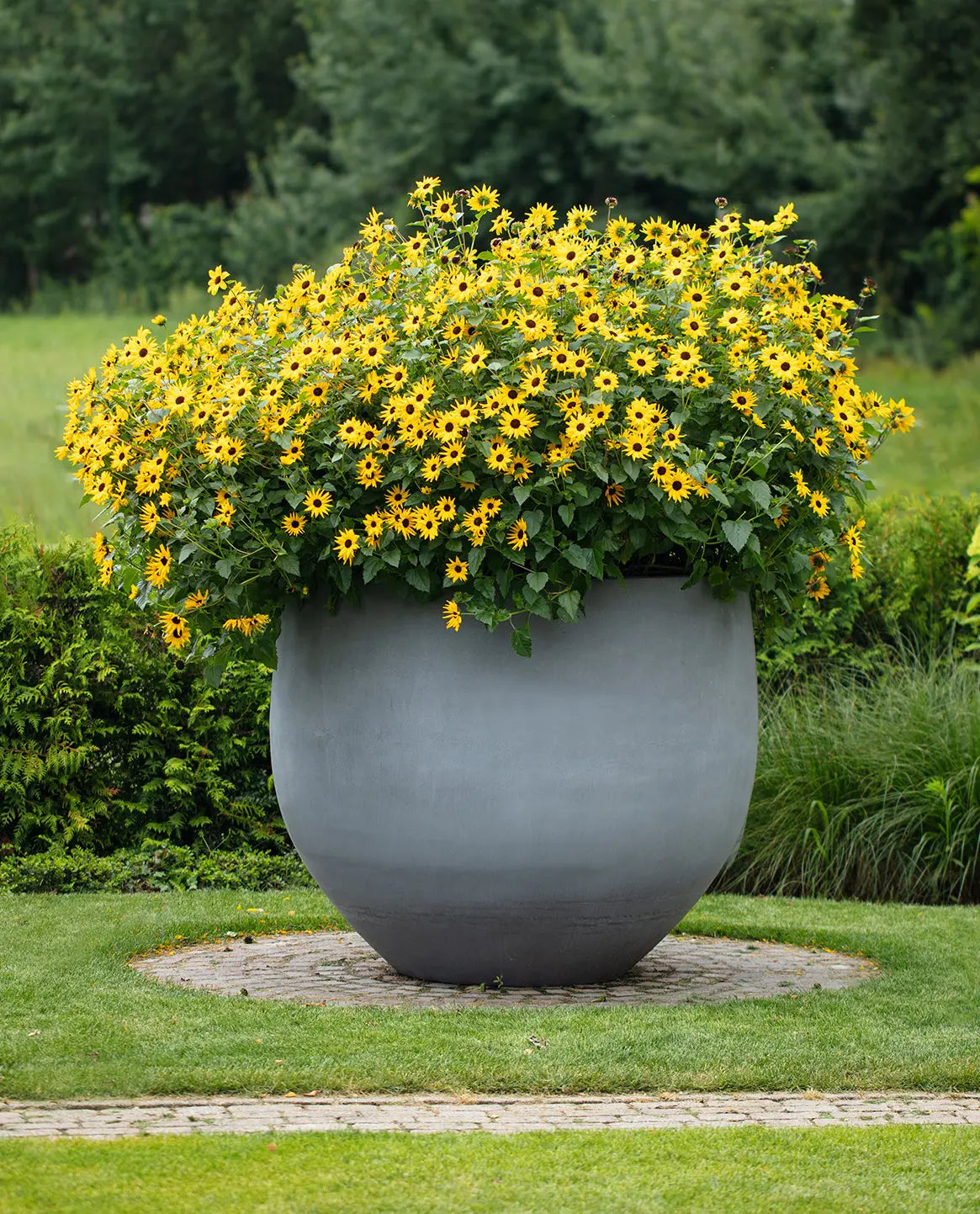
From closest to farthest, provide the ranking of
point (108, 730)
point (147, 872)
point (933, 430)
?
point (147, 872) < point (108, 730) < point (933, 430)

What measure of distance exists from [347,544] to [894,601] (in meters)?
5.43

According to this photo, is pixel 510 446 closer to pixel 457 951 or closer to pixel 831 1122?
pixel 457 951

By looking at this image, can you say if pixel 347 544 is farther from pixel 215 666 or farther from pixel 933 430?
pixel 933 430

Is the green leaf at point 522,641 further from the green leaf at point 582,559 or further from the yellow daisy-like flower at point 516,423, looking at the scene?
the yellow daisy-like flower at point 516,423

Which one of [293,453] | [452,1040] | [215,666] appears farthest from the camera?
[215,666]

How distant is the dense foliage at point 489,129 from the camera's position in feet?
70.7

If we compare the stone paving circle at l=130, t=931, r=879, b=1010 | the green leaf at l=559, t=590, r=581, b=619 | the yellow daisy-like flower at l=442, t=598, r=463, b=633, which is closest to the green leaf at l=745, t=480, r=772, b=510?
the green leaf at l=559, t=590, r=581, b=619

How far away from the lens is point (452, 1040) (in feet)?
14.3

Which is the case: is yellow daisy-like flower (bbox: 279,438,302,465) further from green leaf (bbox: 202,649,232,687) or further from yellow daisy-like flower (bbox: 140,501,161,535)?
green leaf (bbox: 202,649,232,687)

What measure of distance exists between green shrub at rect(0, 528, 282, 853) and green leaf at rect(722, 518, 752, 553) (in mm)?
3759

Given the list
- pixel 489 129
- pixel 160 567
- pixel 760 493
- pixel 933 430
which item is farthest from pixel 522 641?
pixel 489 129

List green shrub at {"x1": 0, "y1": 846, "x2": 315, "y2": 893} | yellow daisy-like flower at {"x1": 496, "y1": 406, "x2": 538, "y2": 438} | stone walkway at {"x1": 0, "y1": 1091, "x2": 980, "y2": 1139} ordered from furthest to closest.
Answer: green shrub at {"x1": 0, "y1": 846, "x2": 315, "y2": 893} < yellow daisy-like flower at {"x1": 496, "y1": 406, "x2": 538, "y2": 438} < stone walkway at {"x1": 0, "y1": 1091, "x2": 980, "y2": 1139}

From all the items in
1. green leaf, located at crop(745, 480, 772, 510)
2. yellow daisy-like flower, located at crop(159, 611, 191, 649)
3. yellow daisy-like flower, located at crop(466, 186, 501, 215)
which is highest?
yellow daisy-like flower, located at crop(466, 186, 501, 215)

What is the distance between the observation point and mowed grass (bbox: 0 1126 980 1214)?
125 inches
